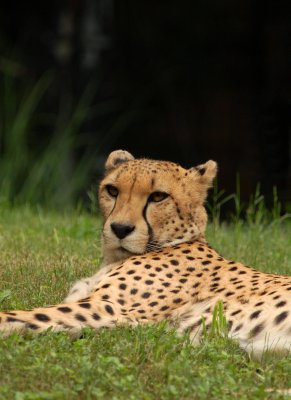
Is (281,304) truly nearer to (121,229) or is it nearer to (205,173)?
(121,229)

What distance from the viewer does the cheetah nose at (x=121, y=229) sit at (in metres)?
5.14

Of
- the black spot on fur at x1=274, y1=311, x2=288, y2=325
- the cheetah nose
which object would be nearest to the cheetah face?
the cheetah nose

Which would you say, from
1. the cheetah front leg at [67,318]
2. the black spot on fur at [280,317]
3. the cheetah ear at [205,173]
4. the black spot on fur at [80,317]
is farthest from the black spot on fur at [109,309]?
the cheetah ear at [205,173]

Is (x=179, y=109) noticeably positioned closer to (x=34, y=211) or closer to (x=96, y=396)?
(x=34, y=211)

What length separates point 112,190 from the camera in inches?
211

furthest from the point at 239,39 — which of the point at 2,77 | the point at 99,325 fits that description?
the point at 99,325

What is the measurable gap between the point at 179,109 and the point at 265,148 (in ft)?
3.73

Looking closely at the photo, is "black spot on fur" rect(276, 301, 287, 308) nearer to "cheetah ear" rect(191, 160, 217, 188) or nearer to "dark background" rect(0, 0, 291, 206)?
"cheetah ear" rect(191, 160, 217, 188)

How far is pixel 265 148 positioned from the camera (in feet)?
32.9

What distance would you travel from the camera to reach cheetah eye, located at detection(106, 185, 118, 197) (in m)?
5.33

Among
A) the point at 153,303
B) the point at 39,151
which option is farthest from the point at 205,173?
the point at 39,151

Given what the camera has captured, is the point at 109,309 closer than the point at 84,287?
Yes

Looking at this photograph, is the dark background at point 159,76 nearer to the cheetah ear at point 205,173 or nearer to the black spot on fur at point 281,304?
the cheetah ear at point 205,173

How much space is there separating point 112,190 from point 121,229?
266 mm
